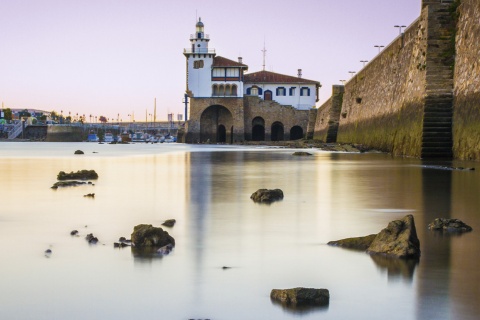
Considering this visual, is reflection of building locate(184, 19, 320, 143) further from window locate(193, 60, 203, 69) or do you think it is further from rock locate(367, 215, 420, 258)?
rock locate(367, 215, 420, 258)

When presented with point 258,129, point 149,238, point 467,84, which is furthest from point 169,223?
point 258,129

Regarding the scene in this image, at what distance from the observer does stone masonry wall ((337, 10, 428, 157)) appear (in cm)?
2419

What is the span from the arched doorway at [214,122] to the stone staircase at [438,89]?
57.8 meters

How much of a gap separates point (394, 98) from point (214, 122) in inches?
2017

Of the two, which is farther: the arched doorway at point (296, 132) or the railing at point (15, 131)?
the railing at point (15, 131)

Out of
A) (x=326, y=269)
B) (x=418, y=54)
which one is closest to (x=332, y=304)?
(x=326, y=269)

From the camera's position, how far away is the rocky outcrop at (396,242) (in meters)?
4.85

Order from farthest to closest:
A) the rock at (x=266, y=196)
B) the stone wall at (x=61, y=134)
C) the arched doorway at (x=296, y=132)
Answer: the stone wall at (x=61, y=134) < the arched doorway at (x=296, y=132) < the rock at (x=266, y=196)

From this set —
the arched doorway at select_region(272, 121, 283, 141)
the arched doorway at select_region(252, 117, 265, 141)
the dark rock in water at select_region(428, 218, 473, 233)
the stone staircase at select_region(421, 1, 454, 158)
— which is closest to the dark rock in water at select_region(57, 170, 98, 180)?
the dark rock in water at select_region(428, 218, 473, 233)

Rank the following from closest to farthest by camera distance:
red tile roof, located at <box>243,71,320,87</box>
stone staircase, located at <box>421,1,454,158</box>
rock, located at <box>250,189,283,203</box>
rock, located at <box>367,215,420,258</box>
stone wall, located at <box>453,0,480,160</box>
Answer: rock, located at <box>367,215,420,258</box> → rock, located at <box>250,189,283,203</box> → stone wall, located at <box>453,0,480,160</box> → stone staircase, located at <box>421,1,454,158</box> → red tile roof, located at <box>243,71,320,87</box>

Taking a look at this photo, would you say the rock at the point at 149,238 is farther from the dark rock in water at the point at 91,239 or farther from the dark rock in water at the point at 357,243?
the dark rock in water at the point at 357,243

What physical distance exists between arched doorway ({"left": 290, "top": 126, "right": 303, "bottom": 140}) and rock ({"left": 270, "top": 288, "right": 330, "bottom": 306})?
7944 centimetres

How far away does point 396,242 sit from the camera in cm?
498

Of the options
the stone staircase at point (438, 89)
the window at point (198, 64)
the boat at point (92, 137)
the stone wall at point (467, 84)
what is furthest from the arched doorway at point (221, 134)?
the stone wall at point (467, 84)
